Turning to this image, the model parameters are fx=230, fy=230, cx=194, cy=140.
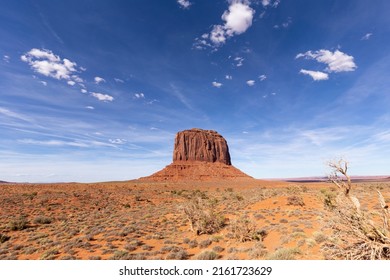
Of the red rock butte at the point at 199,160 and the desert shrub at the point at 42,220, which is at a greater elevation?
the red rock butte at the point at 199,160

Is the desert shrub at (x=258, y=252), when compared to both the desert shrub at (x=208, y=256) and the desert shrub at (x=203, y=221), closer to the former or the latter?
the desert shrub at (x=208, y=256)

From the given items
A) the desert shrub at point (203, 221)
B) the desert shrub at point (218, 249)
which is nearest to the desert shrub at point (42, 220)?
the desert shrub at point (203, 221)

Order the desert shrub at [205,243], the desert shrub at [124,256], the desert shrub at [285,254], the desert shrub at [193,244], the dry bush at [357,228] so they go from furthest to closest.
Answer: the desert shrub at [193,244]
the desert shrub at [205,243]
the desert shrub at [124,256]
the desert shrub at [285,254]
the dry bush at [357,228]

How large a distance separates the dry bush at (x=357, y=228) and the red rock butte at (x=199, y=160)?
9647 centimetres

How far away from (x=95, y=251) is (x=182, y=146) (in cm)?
11821

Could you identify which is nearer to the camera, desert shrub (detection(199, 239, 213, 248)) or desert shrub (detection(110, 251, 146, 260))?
desert shrub (detection(110, 251, 146, 260))

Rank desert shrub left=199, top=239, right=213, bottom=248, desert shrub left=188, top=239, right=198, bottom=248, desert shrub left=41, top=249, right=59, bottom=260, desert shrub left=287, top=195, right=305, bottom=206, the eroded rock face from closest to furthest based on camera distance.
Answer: desert shrub left=41, top=249, right=59, bottom=260 < desert shrub left=199, top=239, right=213, bottom=248 < desert shrub left=188, top=239, right=198, bottom=248 < desert shrub left=287, top=195, right=305, bottom=206 < the eroded rock face

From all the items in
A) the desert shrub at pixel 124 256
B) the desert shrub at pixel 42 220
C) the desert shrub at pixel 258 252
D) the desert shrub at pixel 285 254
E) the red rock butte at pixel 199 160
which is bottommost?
the desert shrub at pixel 124 256

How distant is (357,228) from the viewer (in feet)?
18.0

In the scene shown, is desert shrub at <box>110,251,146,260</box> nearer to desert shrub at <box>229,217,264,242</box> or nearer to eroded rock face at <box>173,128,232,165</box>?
desert shrub at <box>229,217,264,242</box>

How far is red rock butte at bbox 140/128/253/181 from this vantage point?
106625 millimetres

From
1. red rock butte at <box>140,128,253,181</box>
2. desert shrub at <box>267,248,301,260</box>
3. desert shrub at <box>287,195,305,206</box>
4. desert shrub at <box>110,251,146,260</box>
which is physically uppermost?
red rock butte at <box>140,128,253,181</box>

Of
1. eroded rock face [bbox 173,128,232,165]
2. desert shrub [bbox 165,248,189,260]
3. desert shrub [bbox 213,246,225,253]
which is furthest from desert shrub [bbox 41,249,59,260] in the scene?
eroded rock face [bbox 173,128,232,165]

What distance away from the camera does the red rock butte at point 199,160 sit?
107 metres
